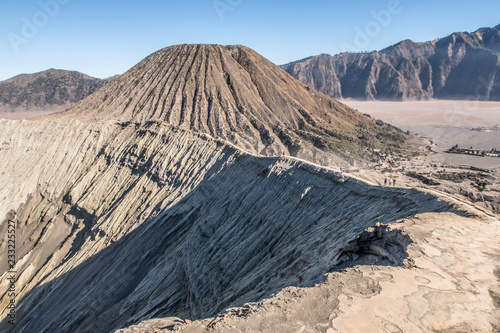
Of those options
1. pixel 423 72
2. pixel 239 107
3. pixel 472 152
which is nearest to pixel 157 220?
pixel 239 107

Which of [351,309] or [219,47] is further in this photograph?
[219,47]

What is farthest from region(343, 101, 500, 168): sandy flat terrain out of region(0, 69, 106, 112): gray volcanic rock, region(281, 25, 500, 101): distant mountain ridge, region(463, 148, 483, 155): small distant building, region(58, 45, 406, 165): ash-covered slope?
region(0, 69, 106, 112): gray volcanic rock

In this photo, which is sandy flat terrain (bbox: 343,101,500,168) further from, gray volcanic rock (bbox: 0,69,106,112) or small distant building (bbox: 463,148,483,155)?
gray volcanic rock (bbox: 0,69,106,112)

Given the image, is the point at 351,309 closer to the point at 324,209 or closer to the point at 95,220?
the point at 324,209

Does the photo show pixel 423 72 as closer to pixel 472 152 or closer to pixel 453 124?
pixel 453 124

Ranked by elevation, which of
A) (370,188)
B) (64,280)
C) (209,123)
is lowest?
(64,280)

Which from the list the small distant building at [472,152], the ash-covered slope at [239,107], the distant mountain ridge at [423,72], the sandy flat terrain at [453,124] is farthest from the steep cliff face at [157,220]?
the distant mountain ridge at [423,72]

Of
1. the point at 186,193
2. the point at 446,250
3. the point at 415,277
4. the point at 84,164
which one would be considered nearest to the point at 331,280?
the point at 415,277
